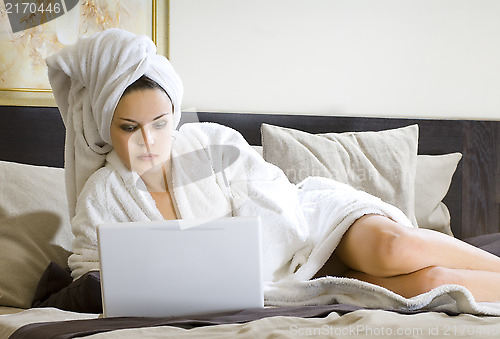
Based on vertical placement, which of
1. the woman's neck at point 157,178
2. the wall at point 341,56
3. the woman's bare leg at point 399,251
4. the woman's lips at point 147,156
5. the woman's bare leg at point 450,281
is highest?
the wall at point 341,56

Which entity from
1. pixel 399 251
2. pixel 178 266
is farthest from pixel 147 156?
pixel 399 251

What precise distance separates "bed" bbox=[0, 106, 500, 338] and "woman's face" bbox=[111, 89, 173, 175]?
382 millimetres

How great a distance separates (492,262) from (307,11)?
152 cm

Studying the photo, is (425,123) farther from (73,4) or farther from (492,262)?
(73,4)

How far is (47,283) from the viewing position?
73.8 inches

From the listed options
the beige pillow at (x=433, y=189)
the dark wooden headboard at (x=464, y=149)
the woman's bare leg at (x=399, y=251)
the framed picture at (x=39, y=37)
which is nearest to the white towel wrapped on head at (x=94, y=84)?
the framed picture at (x=39, y=37)

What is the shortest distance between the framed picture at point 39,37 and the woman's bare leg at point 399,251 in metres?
1.35

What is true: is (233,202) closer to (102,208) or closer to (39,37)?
(102,208)

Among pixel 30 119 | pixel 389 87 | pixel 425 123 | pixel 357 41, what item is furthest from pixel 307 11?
pixel 30 119

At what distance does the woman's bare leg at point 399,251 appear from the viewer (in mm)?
1643

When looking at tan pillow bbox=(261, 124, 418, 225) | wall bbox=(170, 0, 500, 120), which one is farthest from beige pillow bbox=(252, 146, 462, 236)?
wall bbox=(170, 0, 500, 120)

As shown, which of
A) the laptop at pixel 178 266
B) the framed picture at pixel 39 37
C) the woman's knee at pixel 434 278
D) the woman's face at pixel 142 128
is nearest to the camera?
the laptop at pixel 178 266

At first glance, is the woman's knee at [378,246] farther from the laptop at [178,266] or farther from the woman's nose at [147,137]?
the woman's nose at [147,137]

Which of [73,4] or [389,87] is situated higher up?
[73,4]
